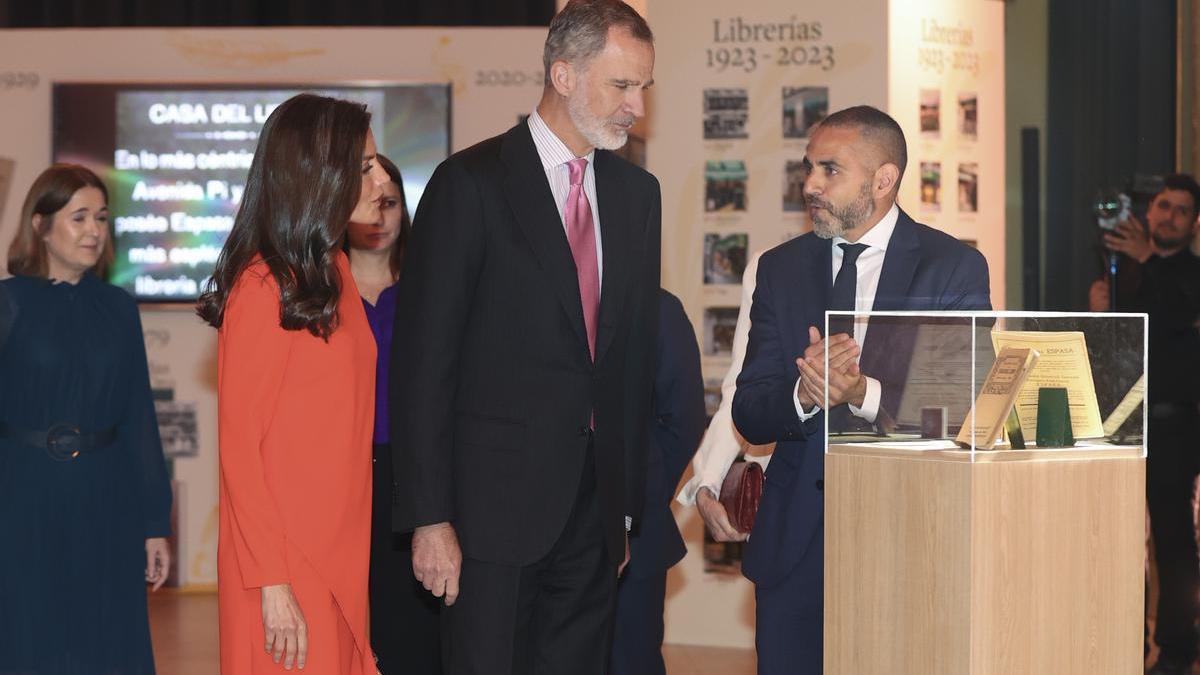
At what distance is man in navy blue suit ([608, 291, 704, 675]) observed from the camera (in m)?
4.19

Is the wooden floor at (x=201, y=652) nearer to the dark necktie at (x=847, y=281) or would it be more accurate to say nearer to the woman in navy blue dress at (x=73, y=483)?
the woman in navy blue dress at (x=73, y=483)

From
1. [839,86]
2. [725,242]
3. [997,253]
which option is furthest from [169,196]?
[997,253]

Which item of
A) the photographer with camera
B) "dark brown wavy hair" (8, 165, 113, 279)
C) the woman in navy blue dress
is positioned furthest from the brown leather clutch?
the photographer with camera

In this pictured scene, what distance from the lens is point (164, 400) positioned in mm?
7270

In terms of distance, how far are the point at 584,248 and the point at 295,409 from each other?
0.68 meters

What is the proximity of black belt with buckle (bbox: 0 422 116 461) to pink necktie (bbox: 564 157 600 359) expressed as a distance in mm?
1815

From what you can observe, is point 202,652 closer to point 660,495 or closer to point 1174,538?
point 660,495

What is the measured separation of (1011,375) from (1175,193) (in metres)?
3.73

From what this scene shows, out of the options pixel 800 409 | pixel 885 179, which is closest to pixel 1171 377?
pixel 885 179

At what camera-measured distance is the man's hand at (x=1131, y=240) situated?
594 centimetres

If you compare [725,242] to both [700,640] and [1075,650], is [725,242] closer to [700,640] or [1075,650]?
[700,640]

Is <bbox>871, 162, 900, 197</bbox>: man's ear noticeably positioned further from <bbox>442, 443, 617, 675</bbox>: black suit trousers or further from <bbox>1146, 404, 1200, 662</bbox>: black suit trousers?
<bbox>1146, 404, 1200, 662</bbox>: black suit trousers

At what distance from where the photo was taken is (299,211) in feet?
9.04

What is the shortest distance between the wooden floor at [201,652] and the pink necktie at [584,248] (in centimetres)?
315
